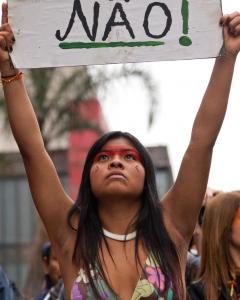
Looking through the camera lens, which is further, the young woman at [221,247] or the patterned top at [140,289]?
the young woman at [221,247]

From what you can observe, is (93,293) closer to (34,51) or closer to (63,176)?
(34,51)

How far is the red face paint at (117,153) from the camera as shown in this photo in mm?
4375

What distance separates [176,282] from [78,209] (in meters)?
0.53

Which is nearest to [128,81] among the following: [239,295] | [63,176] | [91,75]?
[91,75]

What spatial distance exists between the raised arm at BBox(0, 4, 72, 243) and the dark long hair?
0.22 ft

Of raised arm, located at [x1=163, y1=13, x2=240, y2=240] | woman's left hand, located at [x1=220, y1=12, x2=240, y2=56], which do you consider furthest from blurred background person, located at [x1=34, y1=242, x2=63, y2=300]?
woman's left hand, located at [x1=220, y1=12, x2=240, y2=56]

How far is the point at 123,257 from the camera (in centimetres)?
420

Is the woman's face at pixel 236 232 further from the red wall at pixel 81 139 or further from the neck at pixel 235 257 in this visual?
the red wall at pixel 81 139

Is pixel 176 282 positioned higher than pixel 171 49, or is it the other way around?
pixel 171 49

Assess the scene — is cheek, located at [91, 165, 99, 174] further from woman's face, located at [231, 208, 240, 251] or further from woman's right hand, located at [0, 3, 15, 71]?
woman's face, located at [231, 208, 240, 251]

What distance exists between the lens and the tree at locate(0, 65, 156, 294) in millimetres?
21016

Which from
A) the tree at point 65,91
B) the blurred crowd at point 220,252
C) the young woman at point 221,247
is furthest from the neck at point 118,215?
the tree at point 65,91

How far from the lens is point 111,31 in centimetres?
441

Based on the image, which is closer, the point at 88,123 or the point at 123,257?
the point at 123,257
